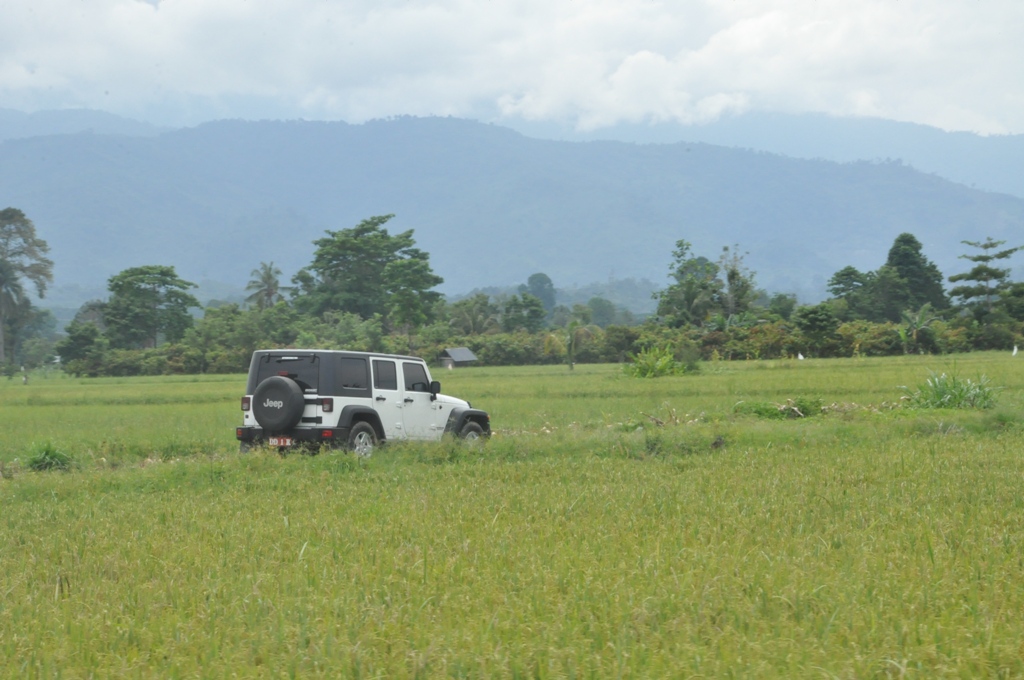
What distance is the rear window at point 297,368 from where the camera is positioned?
629 inches


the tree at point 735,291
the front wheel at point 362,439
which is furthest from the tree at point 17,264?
the front wheel at point 362,439

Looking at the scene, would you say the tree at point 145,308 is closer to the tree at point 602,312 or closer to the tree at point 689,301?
the tree at point 689,301

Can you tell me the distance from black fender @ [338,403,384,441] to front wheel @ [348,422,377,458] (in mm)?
102

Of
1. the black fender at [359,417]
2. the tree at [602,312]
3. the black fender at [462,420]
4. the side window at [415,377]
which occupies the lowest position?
the black fender at [462,420]

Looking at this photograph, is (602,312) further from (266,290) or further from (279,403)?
(279,403)

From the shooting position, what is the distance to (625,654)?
5352 millimetres

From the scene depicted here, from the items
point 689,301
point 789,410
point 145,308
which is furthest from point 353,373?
point 145,308

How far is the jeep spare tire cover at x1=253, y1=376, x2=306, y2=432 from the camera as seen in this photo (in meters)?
15.5

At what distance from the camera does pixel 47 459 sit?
17.1 meters

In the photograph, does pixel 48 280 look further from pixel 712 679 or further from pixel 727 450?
pixel 712 679

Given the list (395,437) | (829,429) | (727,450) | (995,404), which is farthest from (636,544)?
(995,404)

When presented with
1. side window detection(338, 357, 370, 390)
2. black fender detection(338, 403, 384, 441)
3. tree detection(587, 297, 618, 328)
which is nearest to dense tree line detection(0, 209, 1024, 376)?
black fender detection(338, 403, 384, 441)

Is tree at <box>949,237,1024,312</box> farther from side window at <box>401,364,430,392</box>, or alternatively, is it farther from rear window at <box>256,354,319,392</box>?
rear window at <box>256,354,319,392</box>

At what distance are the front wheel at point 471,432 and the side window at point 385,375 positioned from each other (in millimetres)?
1881
